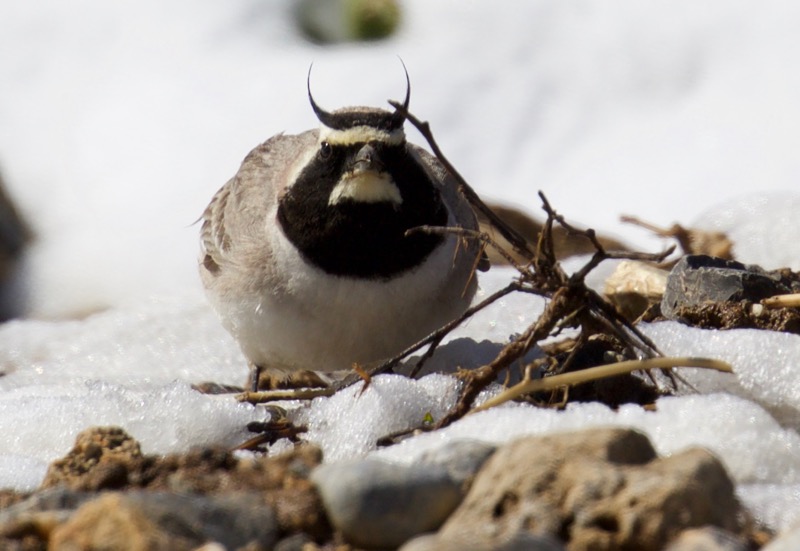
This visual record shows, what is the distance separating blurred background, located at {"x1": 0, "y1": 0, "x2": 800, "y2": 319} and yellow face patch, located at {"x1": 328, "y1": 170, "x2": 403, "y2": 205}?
2.88 m

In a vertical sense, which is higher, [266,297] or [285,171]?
[285,171]

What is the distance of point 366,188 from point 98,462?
1.50m

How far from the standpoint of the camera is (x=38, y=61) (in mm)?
8672

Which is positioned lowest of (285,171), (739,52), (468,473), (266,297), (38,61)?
(468,473)

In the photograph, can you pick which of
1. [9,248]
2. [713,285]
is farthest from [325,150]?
[9,248]

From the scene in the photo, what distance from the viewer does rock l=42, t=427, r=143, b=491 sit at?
9.64ft

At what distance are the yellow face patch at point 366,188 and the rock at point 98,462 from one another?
4.33ft

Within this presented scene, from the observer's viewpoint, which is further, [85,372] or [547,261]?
[85,372]

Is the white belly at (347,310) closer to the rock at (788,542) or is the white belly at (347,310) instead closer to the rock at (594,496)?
the rock at (594,496)

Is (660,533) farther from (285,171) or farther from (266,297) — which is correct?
(285,171)

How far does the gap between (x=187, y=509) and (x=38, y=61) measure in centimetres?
670

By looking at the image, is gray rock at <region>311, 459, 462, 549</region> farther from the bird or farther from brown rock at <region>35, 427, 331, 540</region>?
the bird

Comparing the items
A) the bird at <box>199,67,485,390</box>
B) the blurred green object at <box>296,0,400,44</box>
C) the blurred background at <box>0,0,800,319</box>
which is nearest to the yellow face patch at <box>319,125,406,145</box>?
the bird at <box>199,67,485,390</box>

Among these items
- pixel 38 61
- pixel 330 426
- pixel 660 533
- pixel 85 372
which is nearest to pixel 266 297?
pixel 330 426
